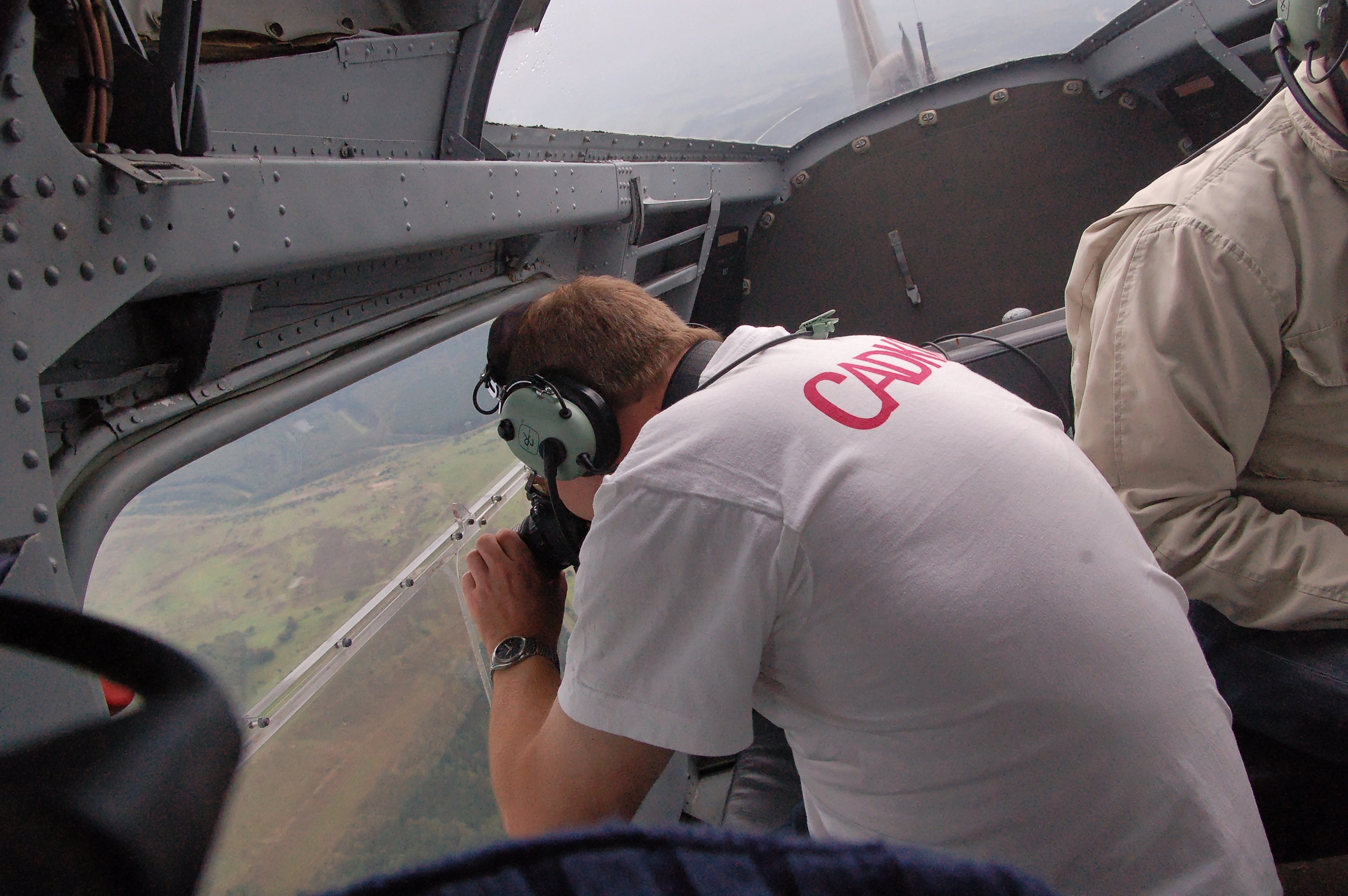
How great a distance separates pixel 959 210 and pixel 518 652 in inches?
134

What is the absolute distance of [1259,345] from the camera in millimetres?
1241

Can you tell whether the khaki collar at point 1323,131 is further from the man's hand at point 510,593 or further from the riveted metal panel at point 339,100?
the riveted metal panel at point 339,100

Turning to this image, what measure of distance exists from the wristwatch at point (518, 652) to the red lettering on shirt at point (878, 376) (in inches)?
23.6

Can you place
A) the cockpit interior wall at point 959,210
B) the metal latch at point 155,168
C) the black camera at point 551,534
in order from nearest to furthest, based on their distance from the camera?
the metal latch at point 155,168 → the black camera at point 551,534 → the cockpit interior wall at point 959,210

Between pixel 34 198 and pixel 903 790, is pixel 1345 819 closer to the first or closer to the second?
pixel 903 790

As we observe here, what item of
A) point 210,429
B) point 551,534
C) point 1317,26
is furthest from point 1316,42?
point 210,429

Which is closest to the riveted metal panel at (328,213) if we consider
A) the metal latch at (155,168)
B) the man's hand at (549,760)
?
the metal latch at (155,168)

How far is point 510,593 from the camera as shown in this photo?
1.25m

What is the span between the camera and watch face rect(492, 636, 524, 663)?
1146 millimetres

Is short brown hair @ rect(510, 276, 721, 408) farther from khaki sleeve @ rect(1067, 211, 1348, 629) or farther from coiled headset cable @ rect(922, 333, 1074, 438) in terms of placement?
coiled headset cable @ rect(922, 333, 1074, 438)

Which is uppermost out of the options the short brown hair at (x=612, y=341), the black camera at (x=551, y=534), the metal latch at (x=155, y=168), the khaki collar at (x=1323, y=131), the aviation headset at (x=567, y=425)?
the metal latch at (x=155, y=168)

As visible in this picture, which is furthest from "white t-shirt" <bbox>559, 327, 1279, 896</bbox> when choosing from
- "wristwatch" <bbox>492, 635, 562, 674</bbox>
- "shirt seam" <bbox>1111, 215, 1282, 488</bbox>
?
"shirt seam" <bbox>1111, 215, 1282, 488</bbox>

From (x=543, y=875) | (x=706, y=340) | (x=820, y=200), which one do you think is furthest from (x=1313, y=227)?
(x=820, y=200)

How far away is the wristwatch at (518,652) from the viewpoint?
1.14 m
